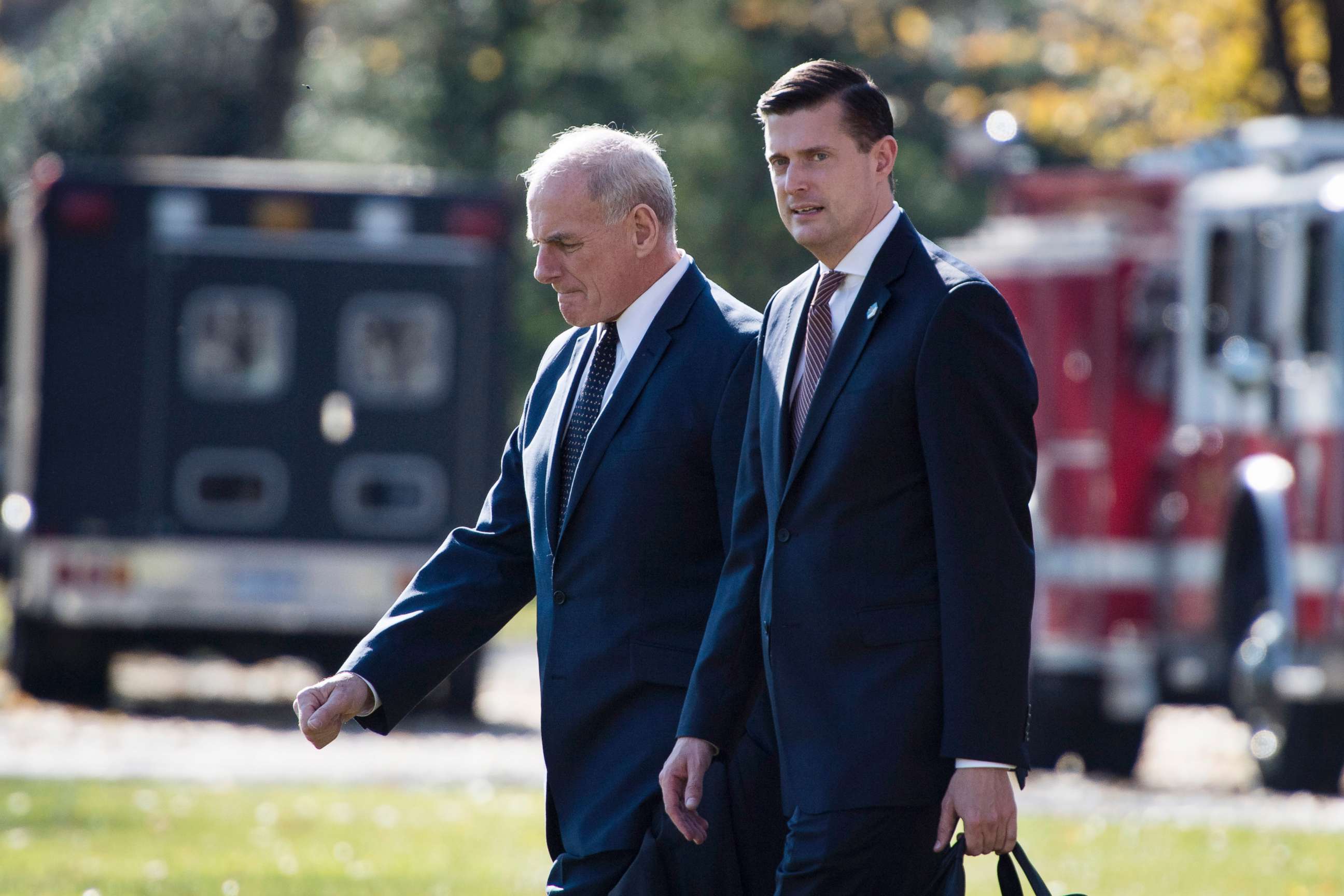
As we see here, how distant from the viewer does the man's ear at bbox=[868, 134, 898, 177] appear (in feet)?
13.1

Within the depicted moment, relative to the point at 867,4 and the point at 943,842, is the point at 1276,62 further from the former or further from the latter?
the point at 943,842

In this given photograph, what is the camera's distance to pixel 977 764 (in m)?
3.66

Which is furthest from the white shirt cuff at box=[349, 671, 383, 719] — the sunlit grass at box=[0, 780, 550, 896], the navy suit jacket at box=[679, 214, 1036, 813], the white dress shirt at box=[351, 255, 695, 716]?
the sunlit grass at box=[0, 780, 550, 896]

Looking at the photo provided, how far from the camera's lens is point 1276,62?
17016 millimetres

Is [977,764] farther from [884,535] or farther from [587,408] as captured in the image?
[587,408]

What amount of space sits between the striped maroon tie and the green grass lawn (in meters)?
4.44

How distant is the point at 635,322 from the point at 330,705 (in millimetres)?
901

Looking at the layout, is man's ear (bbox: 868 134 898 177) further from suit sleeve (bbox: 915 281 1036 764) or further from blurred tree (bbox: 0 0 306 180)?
blurred tree (bbox: 0 0 306 180)

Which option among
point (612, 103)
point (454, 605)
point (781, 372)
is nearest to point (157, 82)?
point (612, 103)

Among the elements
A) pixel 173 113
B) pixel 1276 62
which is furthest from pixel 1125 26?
pixel 173 113

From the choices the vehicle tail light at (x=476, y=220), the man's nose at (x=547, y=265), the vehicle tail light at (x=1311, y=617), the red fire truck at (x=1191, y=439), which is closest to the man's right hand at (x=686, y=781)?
the man's nose at (x=547, y=265)

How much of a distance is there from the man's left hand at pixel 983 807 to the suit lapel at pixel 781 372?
1.96ft

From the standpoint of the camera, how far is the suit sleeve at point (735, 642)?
407cm

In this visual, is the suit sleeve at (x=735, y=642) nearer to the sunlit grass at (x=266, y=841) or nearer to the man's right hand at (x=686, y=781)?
the man's right hand at (x=686, y=781)
